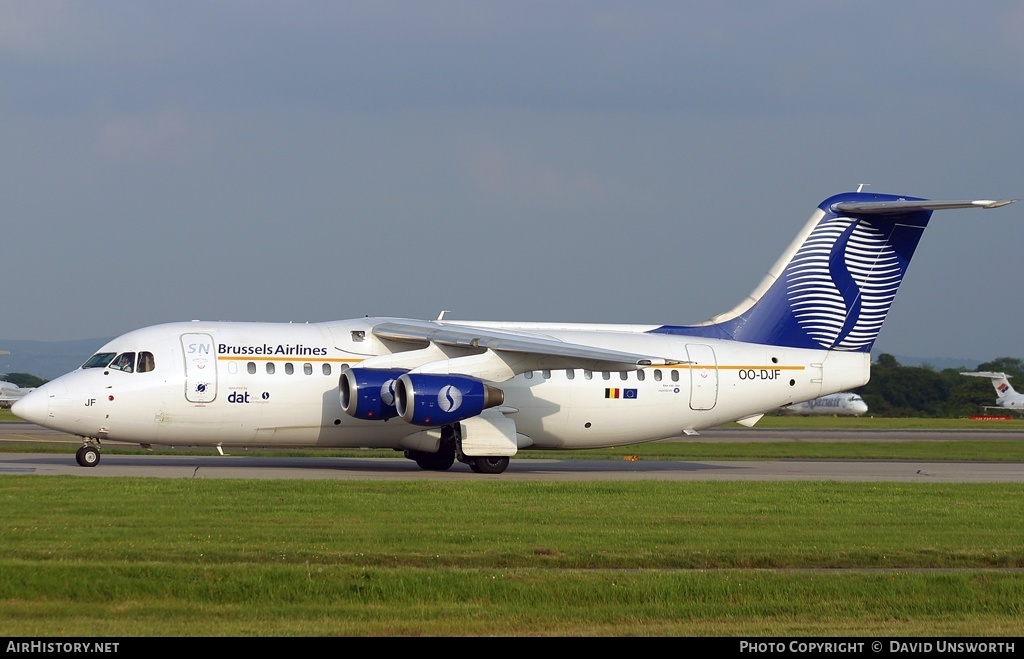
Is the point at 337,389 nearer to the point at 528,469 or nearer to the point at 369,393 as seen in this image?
the point at 369,393

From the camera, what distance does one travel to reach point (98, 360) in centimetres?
2377

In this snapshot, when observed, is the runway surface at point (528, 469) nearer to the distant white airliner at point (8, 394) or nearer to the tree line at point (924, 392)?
the distant white airliner at point (8, 394)

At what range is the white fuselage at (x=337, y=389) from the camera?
76.6 feet

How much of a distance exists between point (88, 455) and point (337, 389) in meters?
5.05

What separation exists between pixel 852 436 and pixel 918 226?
84.1 feet

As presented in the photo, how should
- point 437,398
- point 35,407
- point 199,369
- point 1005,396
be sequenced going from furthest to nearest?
point 1005,396 → point 199,369 → point 437,398 → point 35,407

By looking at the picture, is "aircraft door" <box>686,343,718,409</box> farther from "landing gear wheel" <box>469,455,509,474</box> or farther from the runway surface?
"landing gear wheel" <box>469,455,509,474</box>

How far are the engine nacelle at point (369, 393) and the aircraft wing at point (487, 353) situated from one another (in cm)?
99

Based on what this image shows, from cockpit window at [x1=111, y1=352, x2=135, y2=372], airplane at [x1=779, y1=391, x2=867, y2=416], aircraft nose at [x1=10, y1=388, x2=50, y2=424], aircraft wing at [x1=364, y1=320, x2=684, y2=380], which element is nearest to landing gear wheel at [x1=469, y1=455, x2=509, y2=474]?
aircraft wing at [x1=364, y1=320, x2=684, y2=380]

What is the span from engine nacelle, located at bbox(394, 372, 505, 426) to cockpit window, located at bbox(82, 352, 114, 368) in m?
5.80

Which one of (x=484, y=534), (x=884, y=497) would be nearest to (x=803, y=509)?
(x=884, y=497)

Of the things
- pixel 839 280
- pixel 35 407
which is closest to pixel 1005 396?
pixel 839 280

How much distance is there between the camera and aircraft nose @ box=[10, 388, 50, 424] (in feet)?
74.0
